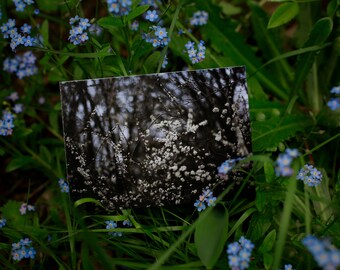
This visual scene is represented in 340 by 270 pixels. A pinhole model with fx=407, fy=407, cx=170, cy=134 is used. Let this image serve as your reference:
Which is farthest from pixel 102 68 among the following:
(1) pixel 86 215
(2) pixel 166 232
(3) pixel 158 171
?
(2) pixel 166 232

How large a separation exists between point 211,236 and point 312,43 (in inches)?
43.7

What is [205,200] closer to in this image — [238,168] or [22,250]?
[238,168]

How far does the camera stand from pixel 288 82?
7.91 ft

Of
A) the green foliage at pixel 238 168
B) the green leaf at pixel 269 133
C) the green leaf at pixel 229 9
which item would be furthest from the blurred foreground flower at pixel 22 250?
the green leaf at pixel 229 9

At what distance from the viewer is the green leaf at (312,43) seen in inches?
74.5

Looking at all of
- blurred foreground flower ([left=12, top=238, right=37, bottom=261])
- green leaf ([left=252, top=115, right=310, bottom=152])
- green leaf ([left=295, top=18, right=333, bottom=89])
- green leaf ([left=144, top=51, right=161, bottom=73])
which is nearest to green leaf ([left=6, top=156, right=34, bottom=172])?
blurred foreground flower ([left=12, top=238, right=37, bottom=261])

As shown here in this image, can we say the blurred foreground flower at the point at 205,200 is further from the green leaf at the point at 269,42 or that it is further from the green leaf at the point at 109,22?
the green leaf at the point at 269,42

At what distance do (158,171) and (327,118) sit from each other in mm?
908

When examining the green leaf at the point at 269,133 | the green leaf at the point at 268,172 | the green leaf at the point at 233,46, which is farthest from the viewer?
the green leaf at the point at 233,46

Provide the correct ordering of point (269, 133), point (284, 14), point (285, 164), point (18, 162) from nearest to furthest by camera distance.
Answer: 1. point (285, 164)
2. point (269, 133)
3. point (284, 14)
4. point (18, 162)

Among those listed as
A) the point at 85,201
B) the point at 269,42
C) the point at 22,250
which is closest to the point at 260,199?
the point at 85,201

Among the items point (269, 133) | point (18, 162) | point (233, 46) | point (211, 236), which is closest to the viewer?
point (211, 236)

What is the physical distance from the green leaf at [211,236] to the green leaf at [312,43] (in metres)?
0.96

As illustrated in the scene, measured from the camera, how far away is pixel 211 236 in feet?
4.78
